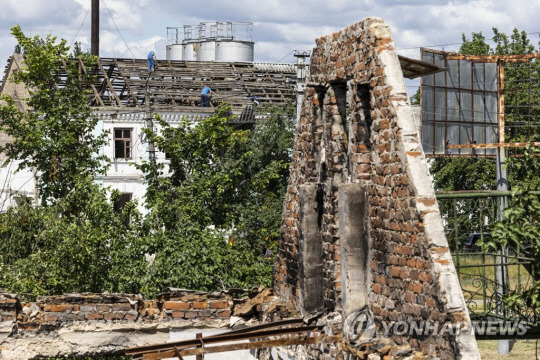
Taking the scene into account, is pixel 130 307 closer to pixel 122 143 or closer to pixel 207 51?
pixel 122 143

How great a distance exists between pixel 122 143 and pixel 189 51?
1218 cm

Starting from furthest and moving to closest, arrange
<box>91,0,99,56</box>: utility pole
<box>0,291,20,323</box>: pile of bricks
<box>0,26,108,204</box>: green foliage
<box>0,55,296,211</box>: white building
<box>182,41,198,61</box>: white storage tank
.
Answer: <box>182,41,198,61</box>: white storage tank, <box>91,0,99,56</box>: utility pole, <box>0,55,296,211</box>: white building, <box>0,26,108,204</box>: green foliage, <box>0,291,20,323</box>: pile of bricks

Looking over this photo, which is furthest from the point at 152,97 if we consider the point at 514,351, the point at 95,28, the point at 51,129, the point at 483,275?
the point at 483,275

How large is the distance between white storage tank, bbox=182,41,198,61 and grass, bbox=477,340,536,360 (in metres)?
26.1

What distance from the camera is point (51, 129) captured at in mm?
20344

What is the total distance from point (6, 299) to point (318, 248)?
3.56 meters

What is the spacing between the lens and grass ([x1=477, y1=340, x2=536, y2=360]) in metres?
18.3

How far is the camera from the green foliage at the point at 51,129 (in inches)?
795

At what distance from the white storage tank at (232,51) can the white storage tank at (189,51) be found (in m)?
1.51

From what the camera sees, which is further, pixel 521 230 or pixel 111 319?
pixel 111 319

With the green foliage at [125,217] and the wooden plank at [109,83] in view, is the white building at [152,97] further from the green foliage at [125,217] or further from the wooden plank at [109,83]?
the green foliage at [125,217]

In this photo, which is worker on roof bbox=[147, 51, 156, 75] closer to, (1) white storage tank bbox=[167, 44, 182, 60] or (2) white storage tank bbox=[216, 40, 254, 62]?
(2) white storage tank bbox=[216, 40, 254, 62]

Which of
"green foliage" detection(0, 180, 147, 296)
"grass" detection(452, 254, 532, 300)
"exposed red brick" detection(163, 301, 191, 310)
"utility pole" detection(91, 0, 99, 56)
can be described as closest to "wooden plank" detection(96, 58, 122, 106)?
"utility pole" detection(91, 0, 99, 56)

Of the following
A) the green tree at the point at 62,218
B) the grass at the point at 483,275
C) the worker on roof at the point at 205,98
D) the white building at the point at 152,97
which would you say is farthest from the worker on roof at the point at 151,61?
the grass at the point at 483,275
